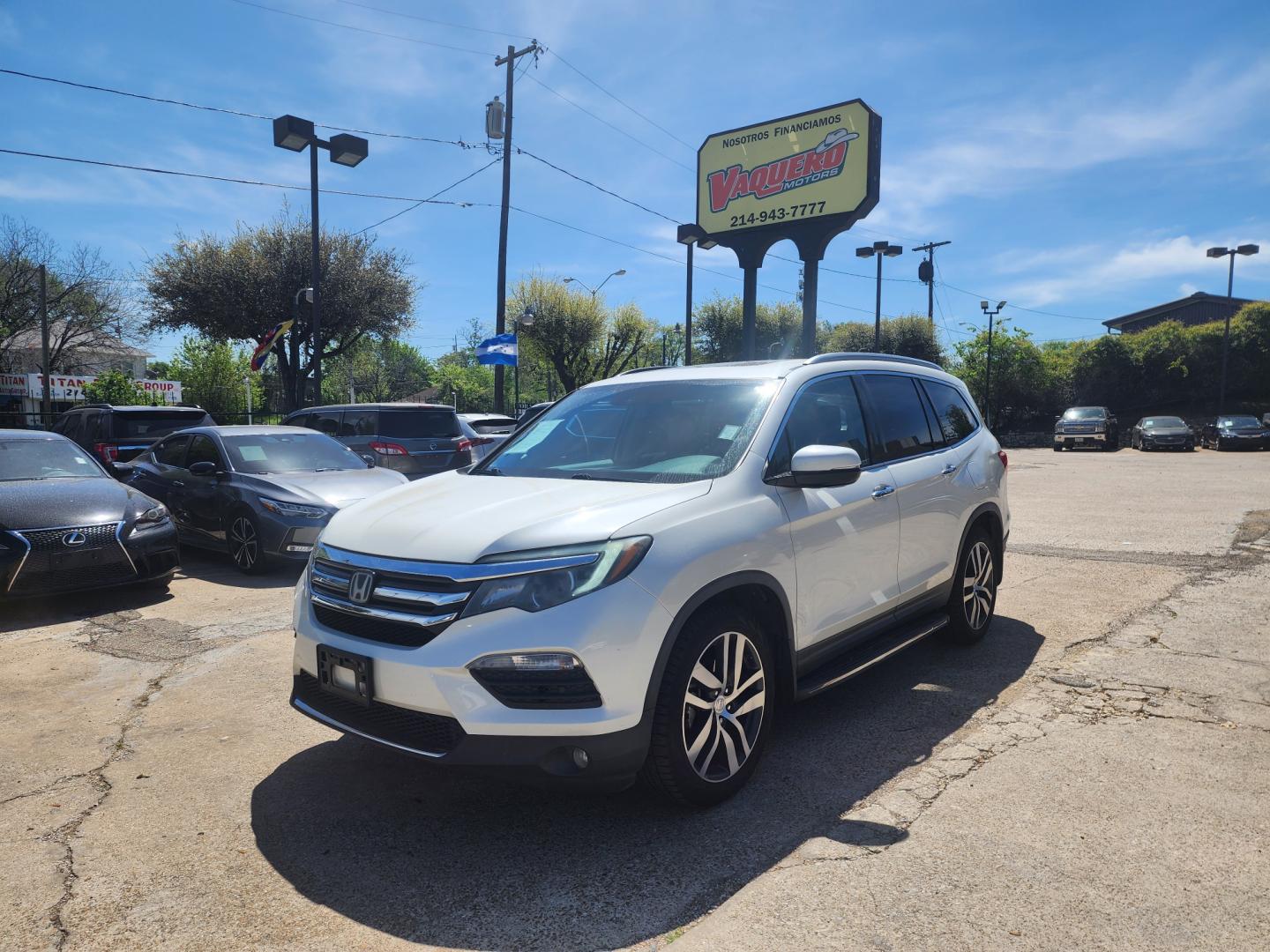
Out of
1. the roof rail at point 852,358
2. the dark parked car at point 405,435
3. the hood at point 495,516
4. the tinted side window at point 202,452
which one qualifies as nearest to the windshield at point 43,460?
the tinted side window at point 202,452

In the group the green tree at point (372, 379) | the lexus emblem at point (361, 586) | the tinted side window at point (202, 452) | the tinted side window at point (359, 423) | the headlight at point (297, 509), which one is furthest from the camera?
the green tree at point (372, 379)

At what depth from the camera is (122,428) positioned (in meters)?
11.9

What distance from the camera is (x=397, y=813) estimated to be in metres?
3.13

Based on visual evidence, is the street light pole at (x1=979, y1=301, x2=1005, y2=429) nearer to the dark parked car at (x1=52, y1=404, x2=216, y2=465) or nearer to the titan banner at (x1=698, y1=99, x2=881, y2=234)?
the titan banner at (x1=698, y1=99, x2=881, y2=234)

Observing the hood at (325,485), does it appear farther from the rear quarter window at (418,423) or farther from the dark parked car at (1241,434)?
the dark parked car at (1241,434)

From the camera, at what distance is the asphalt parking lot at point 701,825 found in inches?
95.8

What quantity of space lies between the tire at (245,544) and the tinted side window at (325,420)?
445cm

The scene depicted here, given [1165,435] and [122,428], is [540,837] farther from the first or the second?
[1165,435]

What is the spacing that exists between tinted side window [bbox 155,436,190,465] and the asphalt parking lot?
177 inches

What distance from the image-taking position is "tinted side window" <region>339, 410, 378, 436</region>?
12188 millimetres

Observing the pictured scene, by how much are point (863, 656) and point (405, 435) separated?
9.50 m

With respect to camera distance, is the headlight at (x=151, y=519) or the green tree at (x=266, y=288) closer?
the headlight at (x=151, y=519)

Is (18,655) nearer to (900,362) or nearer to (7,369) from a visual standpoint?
(900,362)

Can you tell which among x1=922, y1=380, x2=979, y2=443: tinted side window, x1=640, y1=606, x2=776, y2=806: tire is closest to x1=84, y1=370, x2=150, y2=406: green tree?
x1=922, y1=380, x2=979, y2=443: tinted side window
